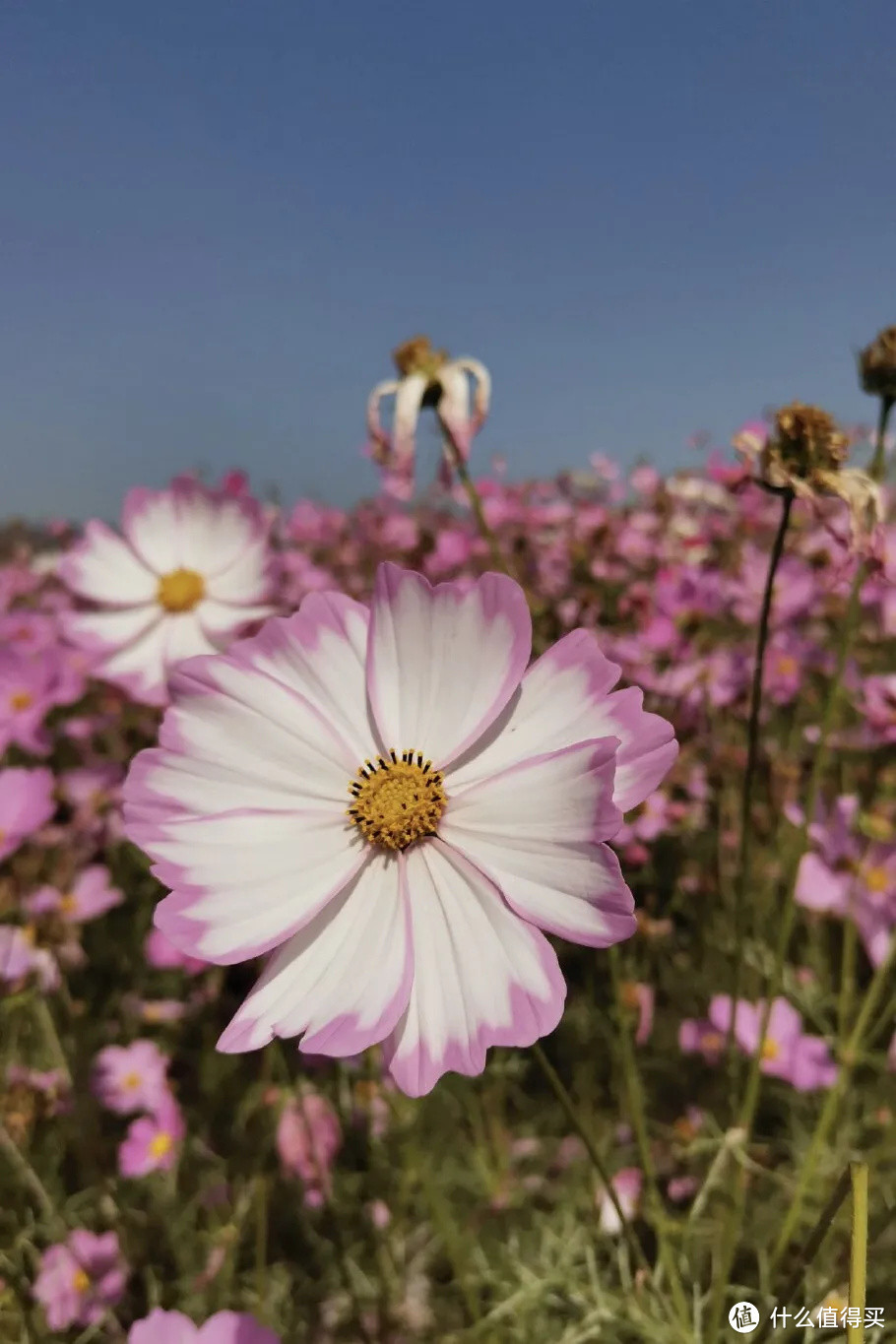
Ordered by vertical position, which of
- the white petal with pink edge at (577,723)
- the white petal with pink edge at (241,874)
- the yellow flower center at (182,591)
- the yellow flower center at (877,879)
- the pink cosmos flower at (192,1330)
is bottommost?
the pink cosmos flower at (192,1330)

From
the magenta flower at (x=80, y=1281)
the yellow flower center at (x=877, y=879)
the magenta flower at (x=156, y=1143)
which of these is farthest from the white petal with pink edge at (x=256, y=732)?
the yellow flower center at (x=877, y=879)

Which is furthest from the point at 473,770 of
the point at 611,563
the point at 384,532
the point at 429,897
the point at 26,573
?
the point at 26,573

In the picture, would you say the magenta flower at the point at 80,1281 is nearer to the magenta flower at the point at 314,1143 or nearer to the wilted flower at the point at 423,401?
the magenta flower at the point at 314,1143

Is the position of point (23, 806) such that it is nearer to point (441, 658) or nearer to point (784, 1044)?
point (441, 658)

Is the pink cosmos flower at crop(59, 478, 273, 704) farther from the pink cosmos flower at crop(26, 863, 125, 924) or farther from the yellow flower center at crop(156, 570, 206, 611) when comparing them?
the pink cosmos flower at crop(26, 863, 125, 924)

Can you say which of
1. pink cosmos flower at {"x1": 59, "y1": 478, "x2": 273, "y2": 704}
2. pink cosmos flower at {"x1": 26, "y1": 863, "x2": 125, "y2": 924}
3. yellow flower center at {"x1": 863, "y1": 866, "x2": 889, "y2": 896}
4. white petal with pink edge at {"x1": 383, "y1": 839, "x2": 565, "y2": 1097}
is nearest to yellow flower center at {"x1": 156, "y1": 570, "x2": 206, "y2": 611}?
pink cosmos flower at {"x1": 59, "y1": 478, "x2": 273, "y2": 704}

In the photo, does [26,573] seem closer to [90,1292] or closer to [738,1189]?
[90,1292]

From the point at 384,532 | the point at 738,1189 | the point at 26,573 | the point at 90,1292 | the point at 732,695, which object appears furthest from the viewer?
the point at 26,573
